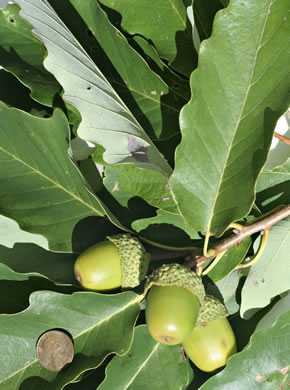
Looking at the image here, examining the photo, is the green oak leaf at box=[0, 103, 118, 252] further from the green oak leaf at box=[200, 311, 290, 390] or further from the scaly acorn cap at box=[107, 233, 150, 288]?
the green oak leaf at box=[200, 311, 290, 390]

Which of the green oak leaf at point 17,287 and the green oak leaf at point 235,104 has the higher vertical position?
the green oak leaf at point 235,104

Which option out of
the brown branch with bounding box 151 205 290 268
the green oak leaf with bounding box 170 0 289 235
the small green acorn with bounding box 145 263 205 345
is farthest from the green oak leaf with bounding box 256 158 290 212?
the small green acorn with bounding box 145 263 205 345

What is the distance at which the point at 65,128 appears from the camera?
118cm

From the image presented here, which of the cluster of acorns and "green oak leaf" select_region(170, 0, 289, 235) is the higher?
"green oak leaf" select_region(170, 0, 289, 235)

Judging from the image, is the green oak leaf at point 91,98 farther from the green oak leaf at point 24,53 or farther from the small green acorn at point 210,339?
the small green acorn at point 210,339

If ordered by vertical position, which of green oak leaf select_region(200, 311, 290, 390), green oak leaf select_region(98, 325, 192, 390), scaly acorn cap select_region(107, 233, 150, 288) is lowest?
green oak leaf select_region(98, 325, 192, 390)

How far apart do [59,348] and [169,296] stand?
27cm

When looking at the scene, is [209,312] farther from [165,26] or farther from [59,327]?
[165,26]

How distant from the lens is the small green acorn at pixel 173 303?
107 centimetres

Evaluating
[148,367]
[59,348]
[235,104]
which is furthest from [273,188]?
[59,348]

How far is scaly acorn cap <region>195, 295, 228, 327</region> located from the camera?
1204 millimetres

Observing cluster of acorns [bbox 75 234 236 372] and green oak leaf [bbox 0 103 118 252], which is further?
green oak leaf [bbox 0 103 118 252]

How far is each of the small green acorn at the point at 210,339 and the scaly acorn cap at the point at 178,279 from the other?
0.26ft

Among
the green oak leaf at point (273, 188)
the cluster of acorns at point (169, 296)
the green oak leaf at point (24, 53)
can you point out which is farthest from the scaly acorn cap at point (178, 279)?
the green oak leaf at point (24, 53)
